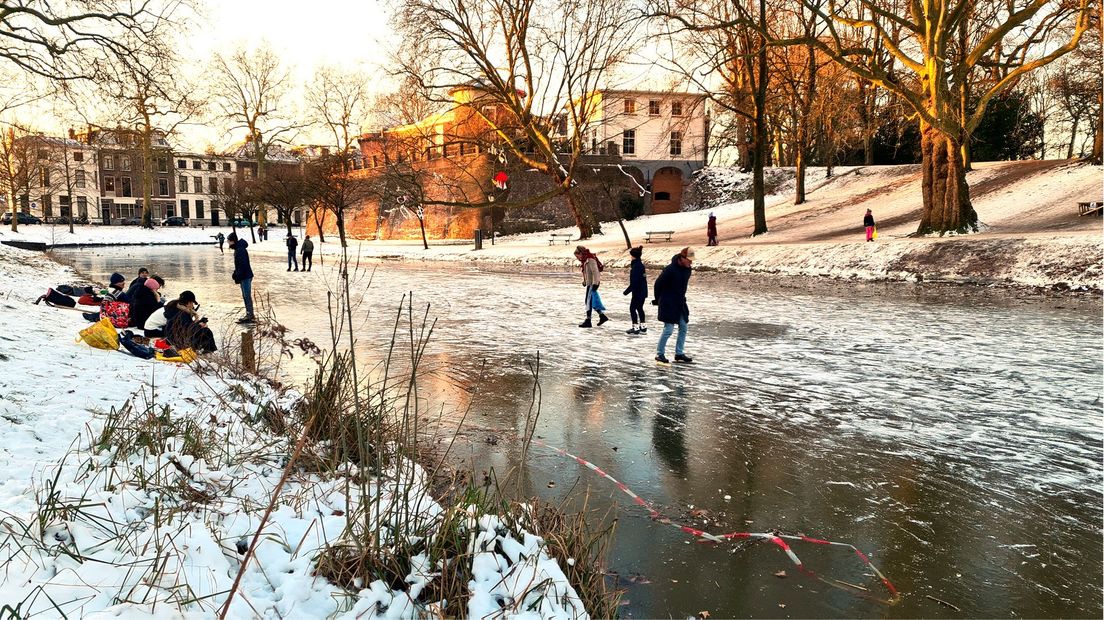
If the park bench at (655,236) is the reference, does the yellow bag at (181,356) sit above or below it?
below

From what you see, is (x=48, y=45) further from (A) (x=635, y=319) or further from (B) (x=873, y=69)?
(B) (x=873, y=69)

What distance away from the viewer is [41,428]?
15.1ft

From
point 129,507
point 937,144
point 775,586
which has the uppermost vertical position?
point 937,144

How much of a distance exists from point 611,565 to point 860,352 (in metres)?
7.13

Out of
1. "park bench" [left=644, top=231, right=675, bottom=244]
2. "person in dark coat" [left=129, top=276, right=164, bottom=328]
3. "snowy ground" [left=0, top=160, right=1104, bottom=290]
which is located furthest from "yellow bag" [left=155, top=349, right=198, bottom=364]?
"park bench" [left=644, top=231, right=675, bottom=244]

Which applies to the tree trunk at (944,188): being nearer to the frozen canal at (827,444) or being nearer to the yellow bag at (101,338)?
the frozen canal at (827,444)

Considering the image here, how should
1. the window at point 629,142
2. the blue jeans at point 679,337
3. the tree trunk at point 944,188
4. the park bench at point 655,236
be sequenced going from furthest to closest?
the window at point 629,142, the park bench at point 655,236, the tree trunk at point 944,188, the blue jeans at point 679,337

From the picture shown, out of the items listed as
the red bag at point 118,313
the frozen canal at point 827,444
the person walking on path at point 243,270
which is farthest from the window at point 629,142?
the red bag at point 118,313

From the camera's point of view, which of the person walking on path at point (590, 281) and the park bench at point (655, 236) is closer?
the person walking on path at point (590, 281)

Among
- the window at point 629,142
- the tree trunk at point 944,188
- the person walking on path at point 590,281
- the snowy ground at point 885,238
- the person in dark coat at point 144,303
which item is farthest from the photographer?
the window at point 629,142

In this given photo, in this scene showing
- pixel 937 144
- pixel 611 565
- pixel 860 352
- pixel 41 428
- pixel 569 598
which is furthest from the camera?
pixel 937 144

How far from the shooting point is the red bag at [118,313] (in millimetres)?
10781

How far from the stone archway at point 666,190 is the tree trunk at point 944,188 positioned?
3164 cm

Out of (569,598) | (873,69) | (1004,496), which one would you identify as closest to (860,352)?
(1004,496)
